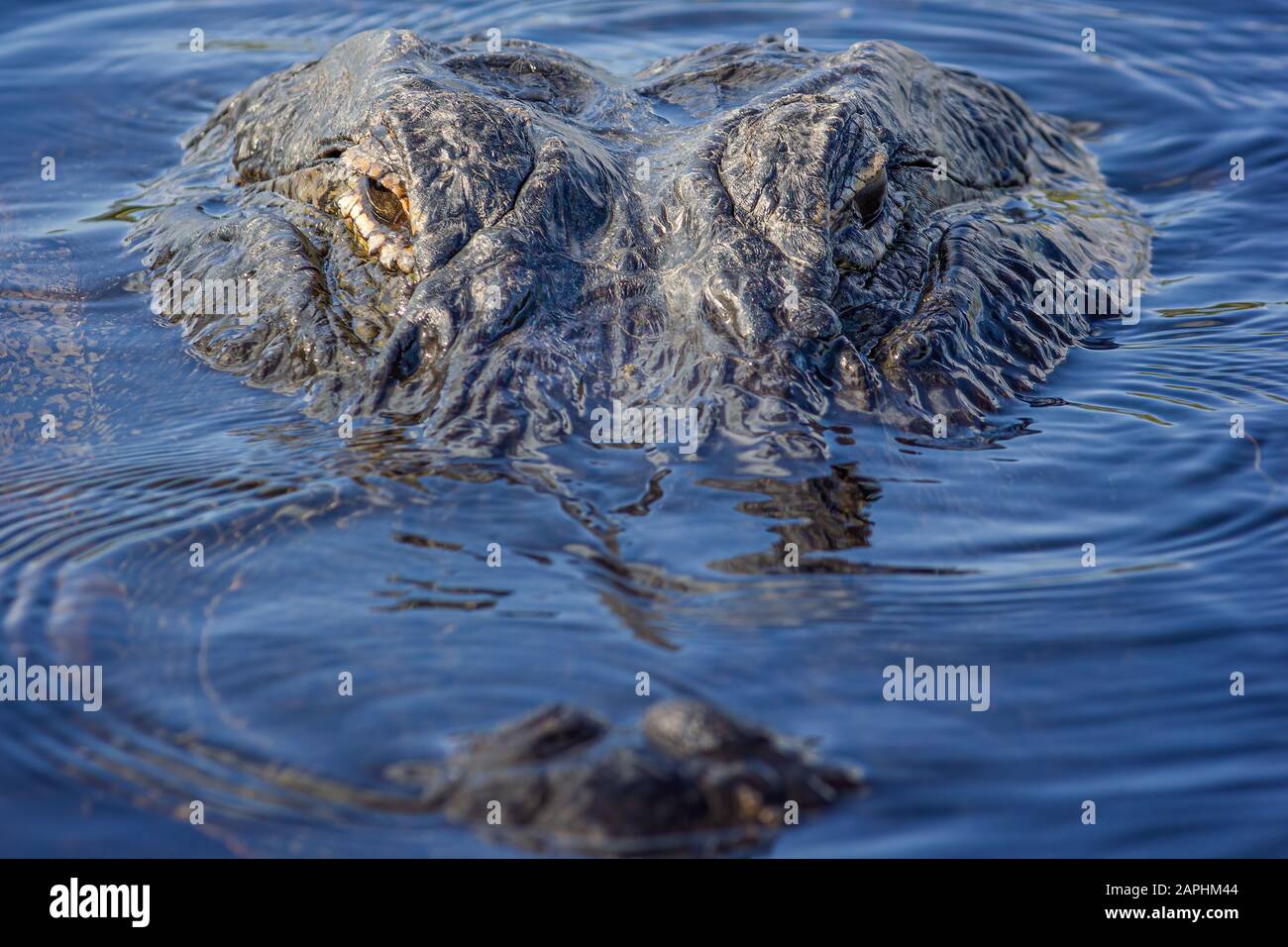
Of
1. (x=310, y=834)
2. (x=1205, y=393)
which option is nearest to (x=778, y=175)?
(x=1205, y=393)

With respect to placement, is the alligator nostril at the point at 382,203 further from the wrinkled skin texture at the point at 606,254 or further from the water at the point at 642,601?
the water at the point at 642,601

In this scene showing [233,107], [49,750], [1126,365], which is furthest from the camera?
[233,107]

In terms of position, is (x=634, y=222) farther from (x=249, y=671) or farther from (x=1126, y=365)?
(x=249, y=671)

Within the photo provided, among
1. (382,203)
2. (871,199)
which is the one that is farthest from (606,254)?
(871,199)

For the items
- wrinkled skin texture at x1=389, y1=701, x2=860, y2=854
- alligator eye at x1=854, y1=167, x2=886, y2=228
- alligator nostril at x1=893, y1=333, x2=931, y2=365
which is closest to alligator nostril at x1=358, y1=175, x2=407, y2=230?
alligator eye at x1=854, y1=167, x2=886, y2=228

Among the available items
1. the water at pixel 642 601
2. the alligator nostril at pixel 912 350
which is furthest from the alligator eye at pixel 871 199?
the water at pixel 642 601

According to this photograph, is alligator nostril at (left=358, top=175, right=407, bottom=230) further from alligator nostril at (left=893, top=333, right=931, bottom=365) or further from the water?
alligator nostril at (left=893, top=333, right=931, bottom=365)
